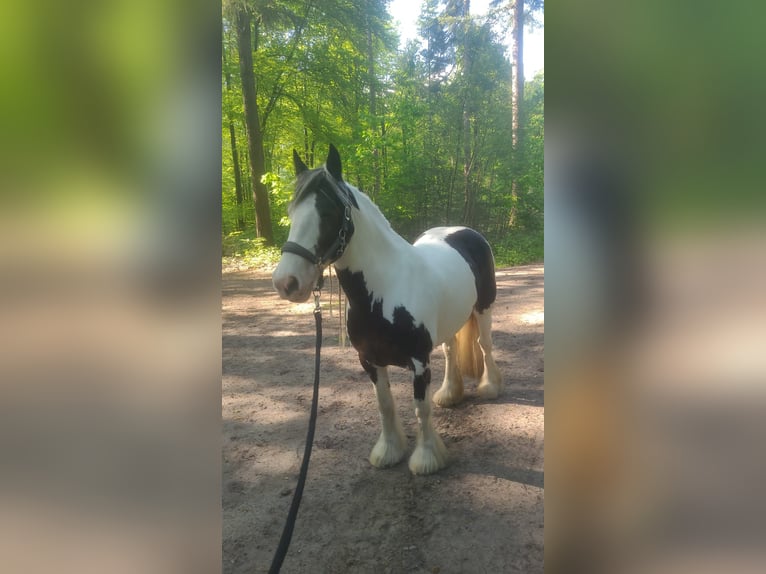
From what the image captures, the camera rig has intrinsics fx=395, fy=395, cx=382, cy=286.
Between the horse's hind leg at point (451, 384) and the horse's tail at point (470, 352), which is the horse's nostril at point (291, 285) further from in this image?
the horse's tail at point (470, 352)

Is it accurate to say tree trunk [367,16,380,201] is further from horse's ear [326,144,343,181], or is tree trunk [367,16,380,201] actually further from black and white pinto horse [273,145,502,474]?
horse's ear [326,144,343,181]

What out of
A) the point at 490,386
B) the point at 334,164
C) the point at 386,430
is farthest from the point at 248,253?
the point at 334,164

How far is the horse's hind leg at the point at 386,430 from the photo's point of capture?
7.81ft

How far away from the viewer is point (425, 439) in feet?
7.74

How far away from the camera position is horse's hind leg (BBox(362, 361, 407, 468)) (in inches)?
93.7

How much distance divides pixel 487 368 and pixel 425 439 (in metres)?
1.11

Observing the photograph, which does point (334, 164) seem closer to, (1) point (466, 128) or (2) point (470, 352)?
(2) point (470, 352)

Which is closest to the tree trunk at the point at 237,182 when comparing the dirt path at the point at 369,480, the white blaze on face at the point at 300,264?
the dirt path at the point at 369,480

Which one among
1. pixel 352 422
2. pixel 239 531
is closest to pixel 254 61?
pixel 352 422

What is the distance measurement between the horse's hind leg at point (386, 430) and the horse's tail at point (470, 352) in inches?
Result: 38.4
